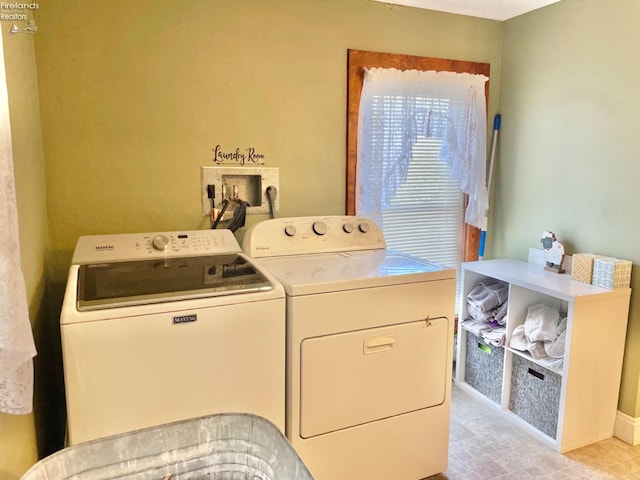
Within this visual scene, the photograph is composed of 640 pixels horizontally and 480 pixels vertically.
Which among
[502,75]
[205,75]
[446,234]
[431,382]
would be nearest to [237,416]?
[431,382]

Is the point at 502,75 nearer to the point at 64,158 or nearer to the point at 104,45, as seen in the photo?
the point at 104,45

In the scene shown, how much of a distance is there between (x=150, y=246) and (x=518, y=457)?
197cm

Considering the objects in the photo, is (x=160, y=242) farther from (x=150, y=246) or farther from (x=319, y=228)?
(x=319, y=228)

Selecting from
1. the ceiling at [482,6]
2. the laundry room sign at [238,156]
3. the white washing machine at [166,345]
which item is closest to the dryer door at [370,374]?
the white washing machine at [166,345]

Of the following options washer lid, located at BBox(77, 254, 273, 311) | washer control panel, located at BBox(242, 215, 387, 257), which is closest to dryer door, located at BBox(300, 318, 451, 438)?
washer lid, located at BBox(77, 254, 273, 311)

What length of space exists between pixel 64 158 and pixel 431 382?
1.84 m

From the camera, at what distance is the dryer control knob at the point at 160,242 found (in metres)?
1.92

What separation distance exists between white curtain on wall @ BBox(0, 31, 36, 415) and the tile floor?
1.79 m

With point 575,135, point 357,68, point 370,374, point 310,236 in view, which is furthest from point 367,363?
point 575,135

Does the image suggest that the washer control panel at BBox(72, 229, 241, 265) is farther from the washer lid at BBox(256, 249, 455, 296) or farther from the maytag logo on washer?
the maytag logo on washer

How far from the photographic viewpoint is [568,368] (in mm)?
2143

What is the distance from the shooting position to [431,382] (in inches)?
75.4

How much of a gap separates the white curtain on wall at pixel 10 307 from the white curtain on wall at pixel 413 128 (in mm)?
1898

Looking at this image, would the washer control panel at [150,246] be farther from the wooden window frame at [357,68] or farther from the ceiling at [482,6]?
the ceiling at [482,6]
